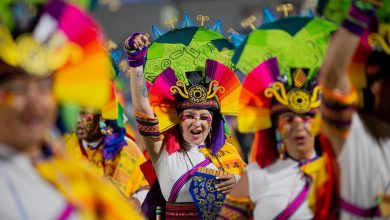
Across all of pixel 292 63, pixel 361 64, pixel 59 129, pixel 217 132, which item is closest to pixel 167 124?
pixel 217 132

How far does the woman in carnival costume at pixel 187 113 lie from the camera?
7551 millimetres

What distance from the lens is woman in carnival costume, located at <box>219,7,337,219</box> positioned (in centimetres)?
549

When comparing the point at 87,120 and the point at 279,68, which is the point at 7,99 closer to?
the point at 279,68

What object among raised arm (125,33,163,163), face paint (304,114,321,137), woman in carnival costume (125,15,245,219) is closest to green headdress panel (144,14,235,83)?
woman in carnival costume (125,15,245,219)

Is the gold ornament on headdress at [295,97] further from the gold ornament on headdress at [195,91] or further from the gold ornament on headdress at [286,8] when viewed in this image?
the gold ornament on headdress at [195,91]

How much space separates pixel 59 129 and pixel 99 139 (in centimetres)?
452

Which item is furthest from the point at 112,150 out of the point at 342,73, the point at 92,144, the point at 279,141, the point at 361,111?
the point at 342,73

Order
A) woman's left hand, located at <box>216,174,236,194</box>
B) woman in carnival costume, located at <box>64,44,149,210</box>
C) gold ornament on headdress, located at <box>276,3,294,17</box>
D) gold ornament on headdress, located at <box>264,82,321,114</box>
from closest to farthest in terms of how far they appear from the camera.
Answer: gold ornament on headdress, located at <box>264,82,321,114</box>, gold ornament on headdress, located at <box>276,3,294,17</box>, woman's left hand, located at <box>216,174,236,194</box>, woman in carnival costume, located at <box>64,44,149,210</box>

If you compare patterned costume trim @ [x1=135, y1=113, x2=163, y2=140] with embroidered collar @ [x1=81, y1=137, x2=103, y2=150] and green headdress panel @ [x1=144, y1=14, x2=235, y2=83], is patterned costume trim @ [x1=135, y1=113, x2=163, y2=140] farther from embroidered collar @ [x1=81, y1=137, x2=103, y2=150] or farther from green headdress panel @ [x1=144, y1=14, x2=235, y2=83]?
embroidered collar @ [x1=81, y1=137, x2=103, y2=150]

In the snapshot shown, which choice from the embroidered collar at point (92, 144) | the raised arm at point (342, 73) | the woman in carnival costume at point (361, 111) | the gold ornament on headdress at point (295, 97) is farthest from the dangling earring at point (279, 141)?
the embroidered collar at point (92, 144)

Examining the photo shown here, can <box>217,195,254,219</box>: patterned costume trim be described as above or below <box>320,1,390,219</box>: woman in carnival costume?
below

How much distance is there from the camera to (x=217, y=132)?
7.93 metres

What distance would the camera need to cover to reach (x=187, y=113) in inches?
305

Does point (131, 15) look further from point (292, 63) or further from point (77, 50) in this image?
point (77, 50)
